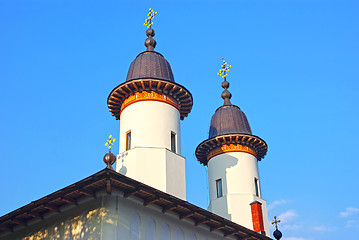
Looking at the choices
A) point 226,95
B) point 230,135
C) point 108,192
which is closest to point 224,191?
point 230,135

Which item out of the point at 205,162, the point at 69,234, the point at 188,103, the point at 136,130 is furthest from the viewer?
the point at 205,162

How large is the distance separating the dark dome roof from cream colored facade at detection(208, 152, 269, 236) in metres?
1.63

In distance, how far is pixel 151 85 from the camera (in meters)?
24.0

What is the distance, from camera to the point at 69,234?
16.3 meters

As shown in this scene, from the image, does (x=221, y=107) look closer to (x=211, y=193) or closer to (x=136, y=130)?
(x=211, y=193)

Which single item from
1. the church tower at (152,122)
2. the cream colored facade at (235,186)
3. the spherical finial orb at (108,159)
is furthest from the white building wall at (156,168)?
the cream colored facade at (235,186)

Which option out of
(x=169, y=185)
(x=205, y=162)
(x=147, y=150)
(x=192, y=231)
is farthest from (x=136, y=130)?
(x=205, y=162)

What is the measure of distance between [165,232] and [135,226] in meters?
1.53

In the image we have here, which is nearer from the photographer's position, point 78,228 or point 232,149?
point 78,228

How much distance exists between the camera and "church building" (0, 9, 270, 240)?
16.0 m

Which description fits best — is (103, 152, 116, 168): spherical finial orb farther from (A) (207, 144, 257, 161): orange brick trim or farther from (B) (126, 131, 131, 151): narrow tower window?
(A) (207, 144, 257, 161): orange brick trim

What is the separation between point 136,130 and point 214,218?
6414 mm

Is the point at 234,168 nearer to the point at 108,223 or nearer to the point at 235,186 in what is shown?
the point at 235,186

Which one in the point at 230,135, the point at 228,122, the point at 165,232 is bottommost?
the point at 165,232
